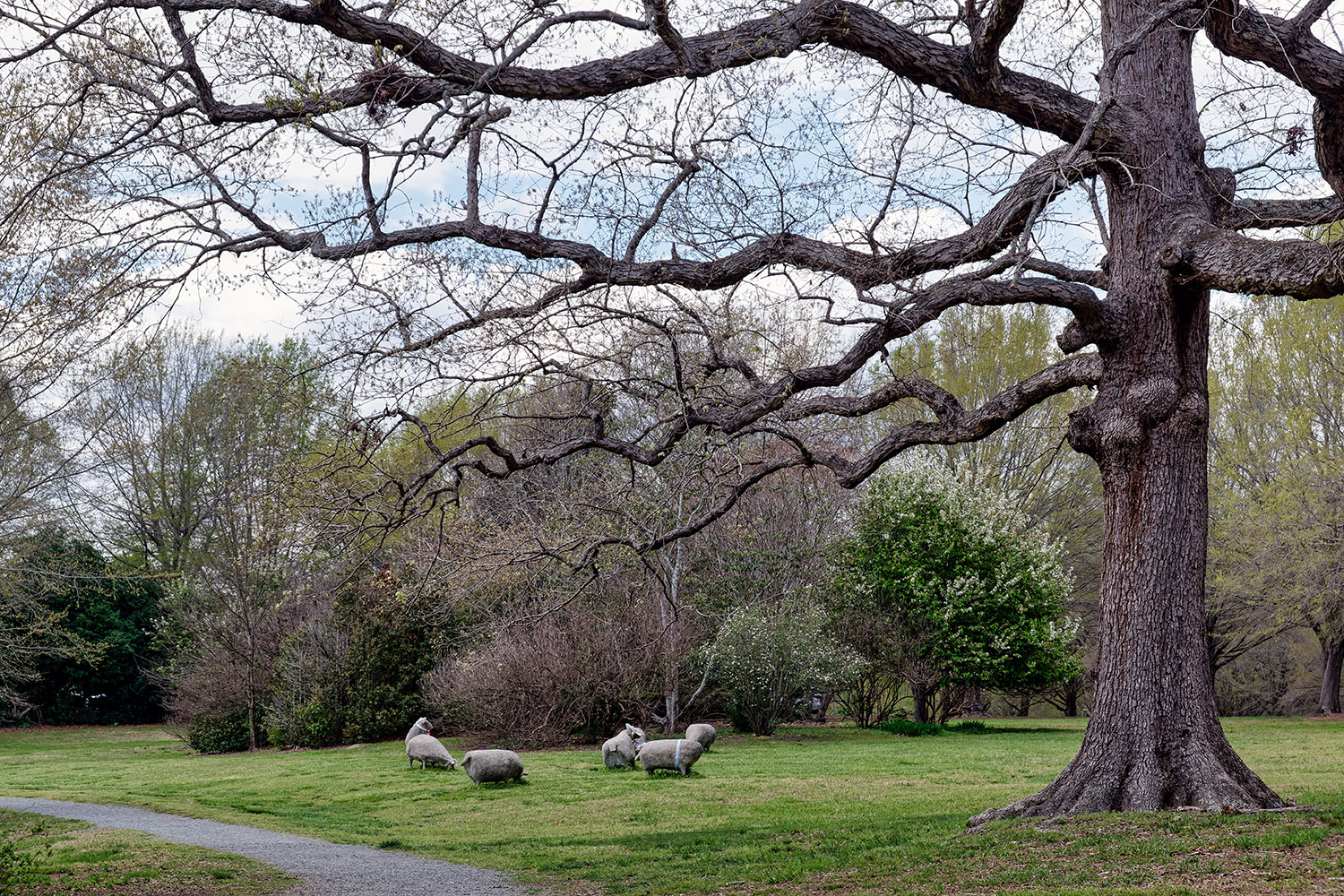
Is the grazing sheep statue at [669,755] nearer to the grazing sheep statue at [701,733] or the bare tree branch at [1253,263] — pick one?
the grazing sheep statue at [701,733]

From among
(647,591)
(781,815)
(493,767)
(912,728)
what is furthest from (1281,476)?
(493,767)

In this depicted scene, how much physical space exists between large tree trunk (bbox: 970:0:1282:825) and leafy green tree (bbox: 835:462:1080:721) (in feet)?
49.9

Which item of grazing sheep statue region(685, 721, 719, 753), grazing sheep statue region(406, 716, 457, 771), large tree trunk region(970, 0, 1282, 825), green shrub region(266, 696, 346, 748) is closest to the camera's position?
large tree trunk region(970, 0, 1282, 825)

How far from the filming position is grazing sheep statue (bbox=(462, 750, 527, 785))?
15.1m

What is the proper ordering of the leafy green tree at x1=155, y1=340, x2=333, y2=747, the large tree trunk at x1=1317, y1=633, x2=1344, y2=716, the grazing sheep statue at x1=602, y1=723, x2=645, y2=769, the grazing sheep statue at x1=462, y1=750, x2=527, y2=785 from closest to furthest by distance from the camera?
the grazing sheep statue at x1=462, y1=750, x2=527, y2=785 → the grazing sheep statue at x1=602, y1=723, x2=645, y2=769 → the leafy green tree at x1=155, y1=340, x2=333, y2=747 → the large tree trunk at x1=1317, y1=633, x2=1344, y2=716

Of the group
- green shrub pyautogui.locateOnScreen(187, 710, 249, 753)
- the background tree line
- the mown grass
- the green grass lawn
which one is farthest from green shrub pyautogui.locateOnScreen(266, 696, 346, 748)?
the mown grass

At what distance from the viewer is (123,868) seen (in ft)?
29.5

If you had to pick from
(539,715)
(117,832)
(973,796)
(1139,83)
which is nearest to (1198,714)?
(973,796)

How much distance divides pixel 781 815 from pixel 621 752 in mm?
5470

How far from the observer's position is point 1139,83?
9789 mm

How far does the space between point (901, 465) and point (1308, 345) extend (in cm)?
1039

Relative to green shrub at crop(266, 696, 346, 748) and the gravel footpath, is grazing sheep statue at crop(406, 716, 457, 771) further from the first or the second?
green shrub at crop(266, 696, 346, 748)

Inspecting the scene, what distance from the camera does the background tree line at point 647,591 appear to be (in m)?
21.1

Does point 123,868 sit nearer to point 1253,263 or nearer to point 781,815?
point 781,815
